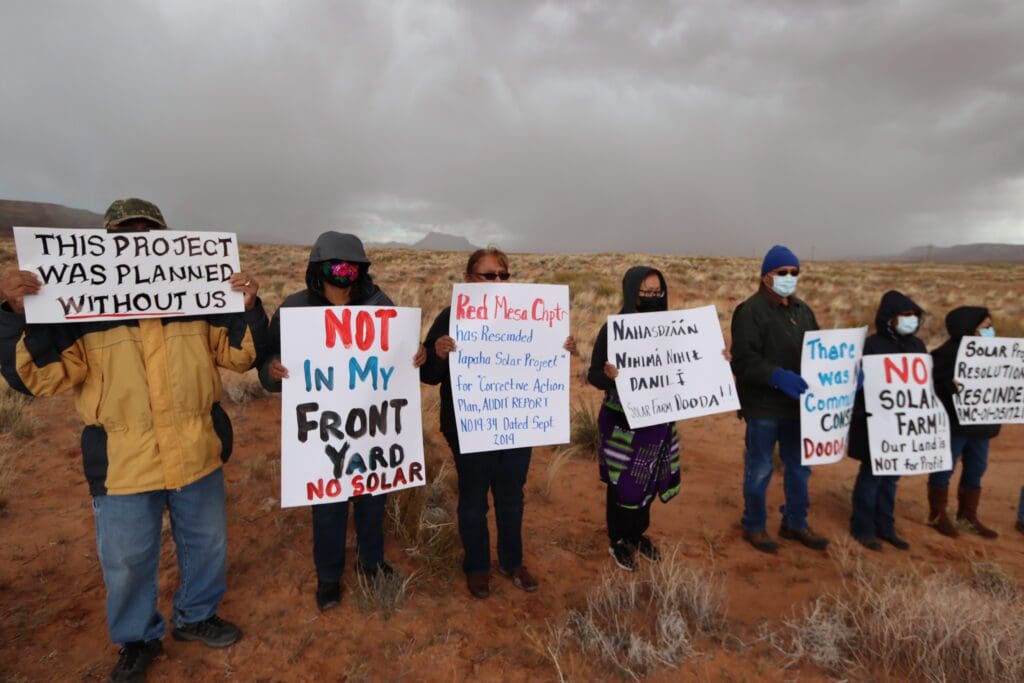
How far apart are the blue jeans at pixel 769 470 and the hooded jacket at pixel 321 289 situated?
10.0 ft

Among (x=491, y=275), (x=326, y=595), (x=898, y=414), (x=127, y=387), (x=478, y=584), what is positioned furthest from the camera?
(x=898, y=414)

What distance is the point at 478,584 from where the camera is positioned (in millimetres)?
3457

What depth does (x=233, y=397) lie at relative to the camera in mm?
6898

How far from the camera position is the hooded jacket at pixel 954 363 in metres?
4.12

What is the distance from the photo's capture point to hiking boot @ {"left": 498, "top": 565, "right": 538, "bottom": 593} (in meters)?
3.59

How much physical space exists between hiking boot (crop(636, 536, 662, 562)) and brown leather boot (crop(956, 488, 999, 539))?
319 cm

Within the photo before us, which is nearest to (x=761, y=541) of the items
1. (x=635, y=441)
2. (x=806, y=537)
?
(x=806, y=537)

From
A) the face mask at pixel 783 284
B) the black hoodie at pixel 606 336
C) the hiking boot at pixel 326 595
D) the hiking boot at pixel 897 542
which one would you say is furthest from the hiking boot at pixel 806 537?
the hiking boot at pixel 326 595

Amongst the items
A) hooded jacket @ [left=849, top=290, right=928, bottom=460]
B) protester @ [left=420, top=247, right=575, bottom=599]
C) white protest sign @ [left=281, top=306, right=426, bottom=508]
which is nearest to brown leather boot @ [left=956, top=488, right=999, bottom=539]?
hooded jacket @ [left=849, top=290, right=928, bottom=460]

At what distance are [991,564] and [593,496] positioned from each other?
3178 millimetres

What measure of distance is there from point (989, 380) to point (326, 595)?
5577 millimetres

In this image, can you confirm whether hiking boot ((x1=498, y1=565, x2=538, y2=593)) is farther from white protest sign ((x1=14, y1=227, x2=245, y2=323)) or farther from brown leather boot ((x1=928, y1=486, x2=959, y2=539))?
brown leather boot ((x1=928, y1=486, x2=959, y2=539))

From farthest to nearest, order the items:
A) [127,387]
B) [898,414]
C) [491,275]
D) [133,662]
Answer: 1. [898,414]
2. [491,275]
3. [133,662]
4. [127,387]

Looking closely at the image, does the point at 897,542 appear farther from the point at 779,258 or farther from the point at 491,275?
the point at 491,275
